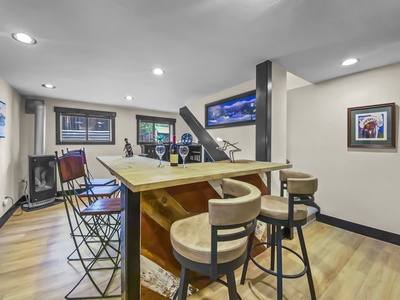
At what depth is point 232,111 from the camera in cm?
338

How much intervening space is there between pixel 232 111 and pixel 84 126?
12.4 ft

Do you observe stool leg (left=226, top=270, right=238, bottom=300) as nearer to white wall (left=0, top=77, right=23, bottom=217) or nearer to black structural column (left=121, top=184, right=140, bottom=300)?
black structural column (left=121, top=184, right=140, bottom=300)

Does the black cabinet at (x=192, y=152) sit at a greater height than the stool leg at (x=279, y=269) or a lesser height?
greater

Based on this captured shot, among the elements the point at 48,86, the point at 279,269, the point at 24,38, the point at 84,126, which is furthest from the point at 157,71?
the point at 84,126

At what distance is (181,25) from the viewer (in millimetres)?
1535

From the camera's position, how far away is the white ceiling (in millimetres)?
1329

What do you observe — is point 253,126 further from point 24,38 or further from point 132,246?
point 24,38

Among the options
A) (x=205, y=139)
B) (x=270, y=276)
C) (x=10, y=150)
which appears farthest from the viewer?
(x=205, y=139)

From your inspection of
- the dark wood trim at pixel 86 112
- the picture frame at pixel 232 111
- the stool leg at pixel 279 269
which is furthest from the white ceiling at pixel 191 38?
the stool leg at pixel 279 269

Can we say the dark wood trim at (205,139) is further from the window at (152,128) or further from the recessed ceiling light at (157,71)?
the recessed ceiling light at (157,71)

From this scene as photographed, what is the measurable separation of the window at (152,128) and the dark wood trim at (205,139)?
116 centimetres

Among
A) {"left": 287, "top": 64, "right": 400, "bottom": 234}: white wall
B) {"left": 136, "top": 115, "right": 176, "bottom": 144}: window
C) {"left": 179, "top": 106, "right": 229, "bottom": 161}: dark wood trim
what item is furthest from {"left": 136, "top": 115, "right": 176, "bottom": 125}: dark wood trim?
{"left": 287, "top": 64, "right": 400, "bottom": 234}: white wall

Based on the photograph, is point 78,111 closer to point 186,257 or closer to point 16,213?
point 16,213

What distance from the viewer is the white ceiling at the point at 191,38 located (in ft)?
4.36
